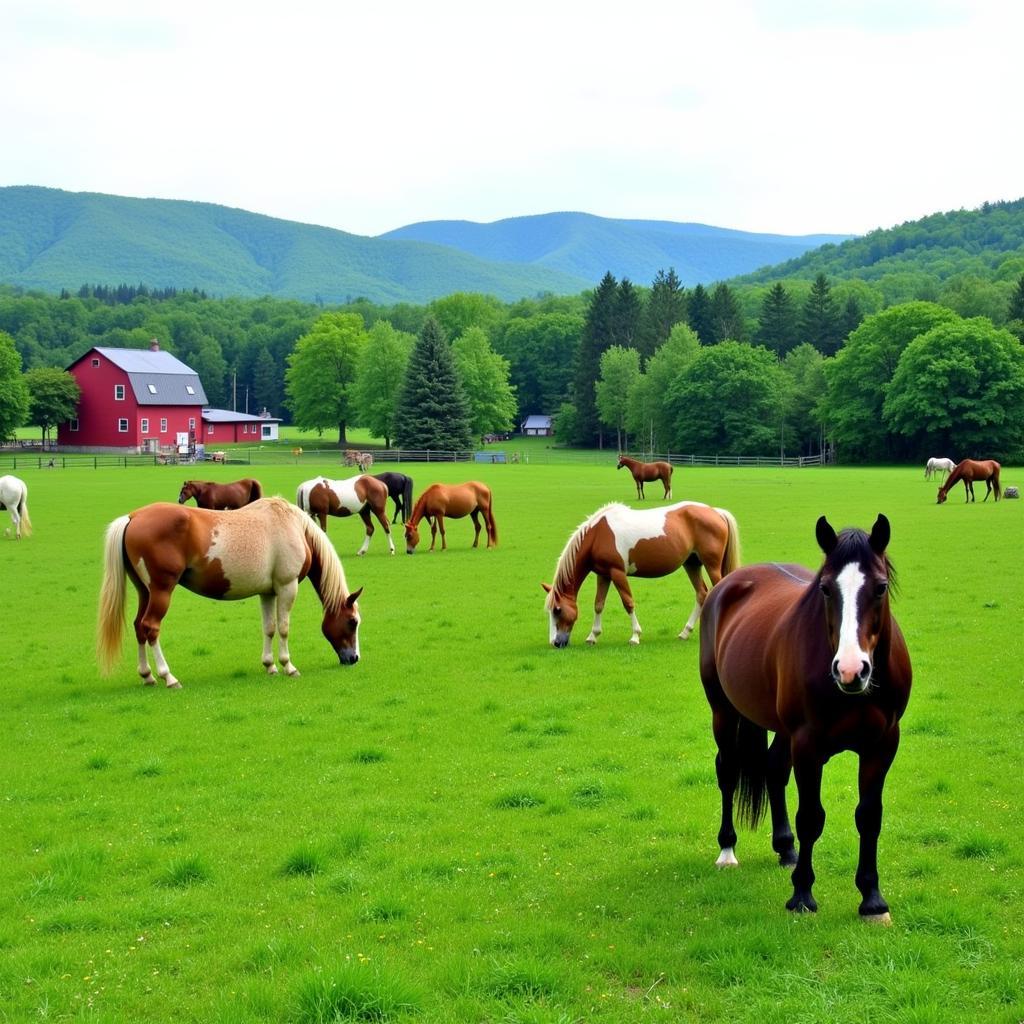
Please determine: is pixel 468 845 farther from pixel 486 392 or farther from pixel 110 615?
pixel 486 392

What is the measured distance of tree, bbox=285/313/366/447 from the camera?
103000 mm

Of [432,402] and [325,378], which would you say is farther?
[325,378]

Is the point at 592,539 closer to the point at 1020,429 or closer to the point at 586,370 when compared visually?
the point at 1020,429

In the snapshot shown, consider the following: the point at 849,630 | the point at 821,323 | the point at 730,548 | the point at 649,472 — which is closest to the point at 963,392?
the point at 821,323

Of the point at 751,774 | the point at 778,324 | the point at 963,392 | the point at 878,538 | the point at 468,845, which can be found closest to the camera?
the point at 878,538

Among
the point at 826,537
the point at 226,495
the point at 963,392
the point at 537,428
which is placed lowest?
the point at 226,495

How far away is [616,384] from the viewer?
328 ft

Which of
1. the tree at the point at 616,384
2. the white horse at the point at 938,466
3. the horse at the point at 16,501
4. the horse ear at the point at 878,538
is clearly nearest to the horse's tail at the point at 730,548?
the horse ear at the point at 878,538

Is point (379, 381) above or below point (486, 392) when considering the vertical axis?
above

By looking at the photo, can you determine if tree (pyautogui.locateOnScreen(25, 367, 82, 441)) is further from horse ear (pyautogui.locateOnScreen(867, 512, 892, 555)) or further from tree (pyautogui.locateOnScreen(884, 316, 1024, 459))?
horse ear (pyautogui.locateOnScreen(867, 512, 892, 555))

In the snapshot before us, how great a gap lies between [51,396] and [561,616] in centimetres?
8384

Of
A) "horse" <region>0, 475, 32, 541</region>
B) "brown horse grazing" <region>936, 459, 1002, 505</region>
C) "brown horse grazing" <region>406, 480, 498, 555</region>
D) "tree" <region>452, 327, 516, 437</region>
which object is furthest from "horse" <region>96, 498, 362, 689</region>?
"tree" <region>452, 327, 516, 437</region>

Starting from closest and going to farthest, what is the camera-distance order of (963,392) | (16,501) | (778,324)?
(16,501), (963,392), (778,324)

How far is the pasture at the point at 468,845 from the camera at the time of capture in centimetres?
503
